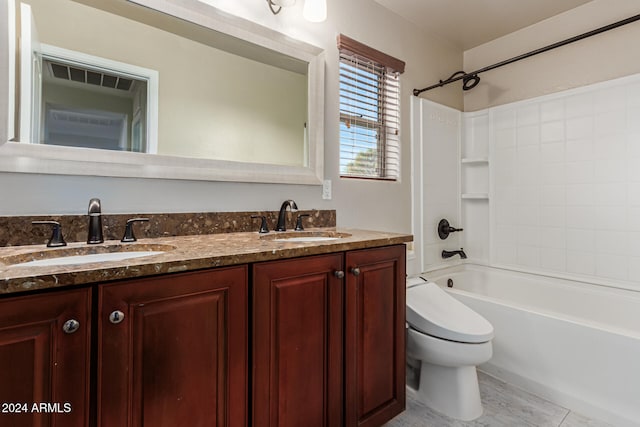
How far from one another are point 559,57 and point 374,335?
7.74ft

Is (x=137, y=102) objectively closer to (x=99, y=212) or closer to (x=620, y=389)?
(x=99, y=212)

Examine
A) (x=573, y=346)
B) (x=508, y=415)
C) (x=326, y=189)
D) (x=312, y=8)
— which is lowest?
(x=508, y=415)

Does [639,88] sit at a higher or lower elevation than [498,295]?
higher

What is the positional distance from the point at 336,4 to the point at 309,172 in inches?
39.6

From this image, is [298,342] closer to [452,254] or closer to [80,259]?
[80,259]

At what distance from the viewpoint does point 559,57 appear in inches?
89.5

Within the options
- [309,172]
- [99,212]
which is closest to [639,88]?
[309,172]

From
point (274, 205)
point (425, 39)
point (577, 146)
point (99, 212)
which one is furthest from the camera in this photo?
point (425, 39)

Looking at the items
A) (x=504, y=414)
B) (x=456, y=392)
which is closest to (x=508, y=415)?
(x=504, y=414)

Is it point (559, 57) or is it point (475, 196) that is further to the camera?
point (475, 196)

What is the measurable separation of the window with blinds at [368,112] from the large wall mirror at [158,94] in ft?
0.77

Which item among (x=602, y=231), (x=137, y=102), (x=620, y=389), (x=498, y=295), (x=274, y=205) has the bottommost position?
(x=620, y=389)

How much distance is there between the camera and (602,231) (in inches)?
82.5

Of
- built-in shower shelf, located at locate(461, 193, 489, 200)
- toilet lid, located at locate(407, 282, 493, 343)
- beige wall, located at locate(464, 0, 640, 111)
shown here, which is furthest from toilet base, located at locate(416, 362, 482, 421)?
beige wall, located at locate(464, 0, 640, 111)
